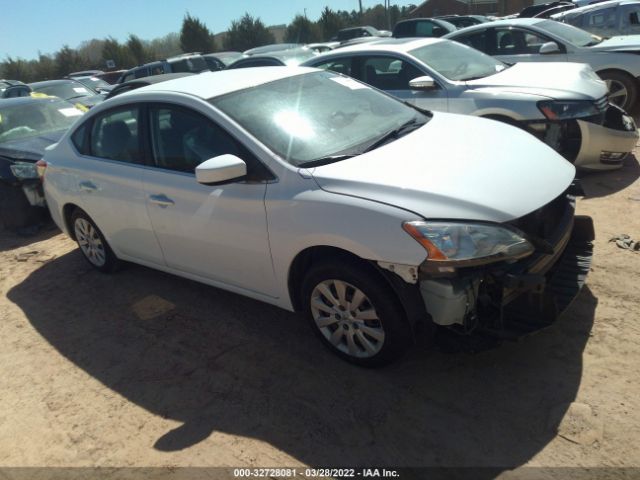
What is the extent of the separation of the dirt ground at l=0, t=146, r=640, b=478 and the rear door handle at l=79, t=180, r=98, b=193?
1054 mm

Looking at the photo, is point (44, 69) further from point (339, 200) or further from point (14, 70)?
point (339, 200)

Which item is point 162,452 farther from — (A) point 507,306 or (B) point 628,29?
(B) point 628,29

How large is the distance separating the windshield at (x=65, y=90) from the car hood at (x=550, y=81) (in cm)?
1012

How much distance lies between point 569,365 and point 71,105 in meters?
8.07

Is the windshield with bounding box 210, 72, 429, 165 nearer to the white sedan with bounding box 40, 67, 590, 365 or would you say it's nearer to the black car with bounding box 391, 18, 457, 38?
the white sedan with bounding box 40, 67, 590, 365

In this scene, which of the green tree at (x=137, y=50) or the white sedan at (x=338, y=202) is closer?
the white sedan at (x=338, y=202)

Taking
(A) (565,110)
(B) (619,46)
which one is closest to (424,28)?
(B) (619,46)

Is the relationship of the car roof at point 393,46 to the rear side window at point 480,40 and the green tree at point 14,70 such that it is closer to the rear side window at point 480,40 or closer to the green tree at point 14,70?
the rear side window at point 480,40

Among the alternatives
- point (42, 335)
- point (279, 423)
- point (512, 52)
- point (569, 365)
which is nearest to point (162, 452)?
point (279, 423)

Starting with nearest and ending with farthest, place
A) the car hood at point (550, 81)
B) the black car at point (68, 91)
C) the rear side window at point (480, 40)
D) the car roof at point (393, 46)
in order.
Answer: the car hood at point (550, 81) < the car roof at point (393, 46) < the rear side window at point (480, 40) < the black car at point (68, 91)

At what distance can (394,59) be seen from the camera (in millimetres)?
6074

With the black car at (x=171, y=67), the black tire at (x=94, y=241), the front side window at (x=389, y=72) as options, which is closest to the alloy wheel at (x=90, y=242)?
the black tire at (x=94, y=241)

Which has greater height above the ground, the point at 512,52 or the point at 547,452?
the point at 512,52

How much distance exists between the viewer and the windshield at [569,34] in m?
7.73
